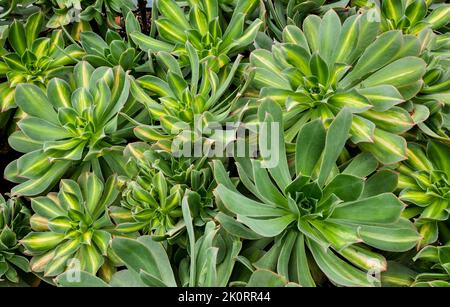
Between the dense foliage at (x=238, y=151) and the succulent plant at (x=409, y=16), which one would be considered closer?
the dense foliage at (x=238, y=151)

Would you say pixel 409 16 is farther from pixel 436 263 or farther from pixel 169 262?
pixel 169 262

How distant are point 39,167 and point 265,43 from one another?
21.6 inches

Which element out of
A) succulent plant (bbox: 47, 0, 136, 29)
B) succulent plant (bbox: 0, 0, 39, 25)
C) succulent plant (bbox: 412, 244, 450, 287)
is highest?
succulent plant (bbox: 0, 0, 39, 25)

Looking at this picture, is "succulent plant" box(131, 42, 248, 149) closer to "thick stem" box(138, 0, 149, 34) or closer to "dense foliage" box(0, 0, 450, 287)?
"dense foliage" box(0, 0, 450, 287)

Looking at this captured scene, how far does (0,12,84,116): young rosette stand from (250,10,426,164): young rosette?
47cm

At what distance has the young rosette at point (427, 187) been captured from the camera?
0.80m

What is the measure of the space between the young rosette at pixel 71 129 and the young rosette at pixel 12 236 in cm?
6

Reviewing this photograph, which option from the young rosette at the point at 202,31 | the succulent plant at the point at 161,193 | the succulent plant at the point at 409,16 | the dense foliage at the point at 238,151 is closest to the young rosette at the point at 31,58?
the dense foliage at the point at 238,151

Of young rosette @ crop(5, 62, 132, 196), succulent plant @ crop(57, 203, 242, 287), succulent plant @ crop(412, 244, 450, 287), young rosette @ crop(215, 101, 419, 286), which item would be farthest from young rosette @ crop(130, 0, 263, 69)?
succulent plant @ crop(412, 244, 450, 287)

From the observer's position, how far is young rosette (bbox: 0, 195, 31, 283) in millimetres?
936

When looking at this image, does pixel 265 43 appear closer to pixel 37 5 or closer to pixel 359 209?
pixel 359 209

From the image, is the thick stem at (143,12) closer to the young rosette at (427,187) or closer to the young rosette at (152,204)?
the young rosette at (152,204)

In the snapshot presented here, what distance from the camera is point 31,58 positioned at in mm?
1072
